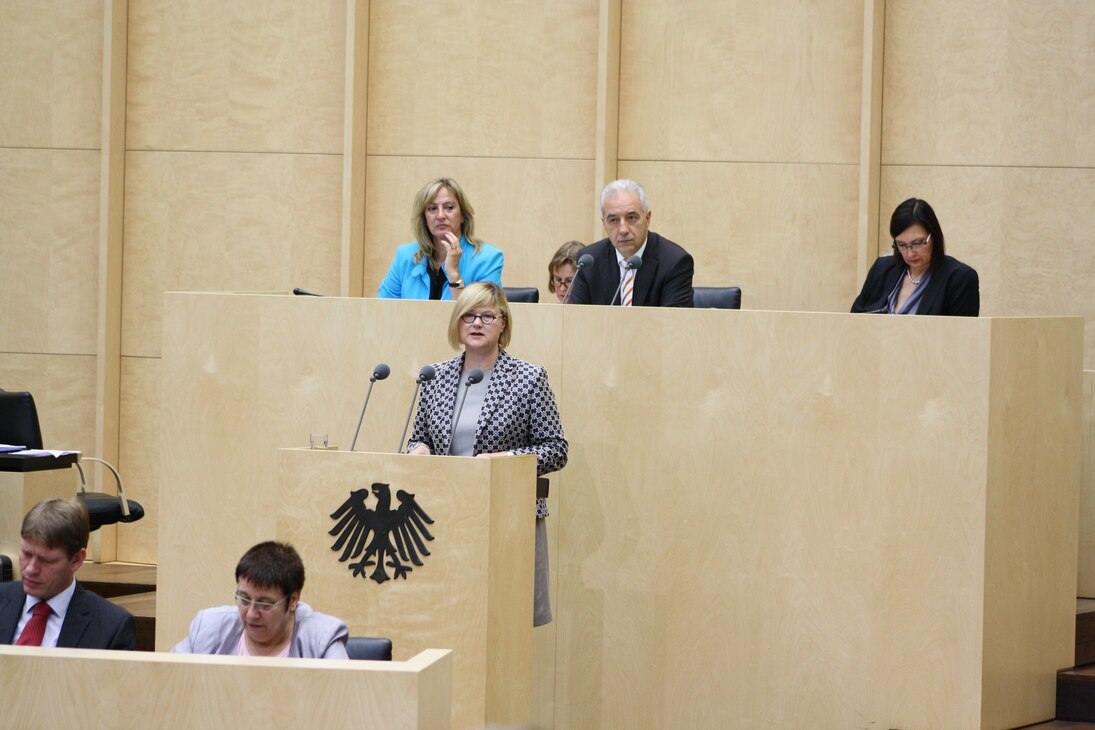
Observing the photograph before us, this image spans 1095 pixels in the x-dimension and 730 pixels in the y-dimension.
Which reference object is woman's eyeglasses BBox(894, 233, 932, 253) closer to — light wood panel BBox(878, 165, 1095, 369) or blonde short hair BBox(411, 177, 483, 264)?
blonde short hair BBox(411, 177, 483, 264)

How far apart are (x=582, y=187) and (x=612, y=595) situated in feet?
7.38

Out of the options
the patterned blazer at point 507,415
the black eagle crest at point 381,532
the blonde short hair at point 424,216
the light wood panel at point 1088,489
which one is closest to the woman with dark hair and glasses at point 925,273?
the light wood panel at point 1088,489

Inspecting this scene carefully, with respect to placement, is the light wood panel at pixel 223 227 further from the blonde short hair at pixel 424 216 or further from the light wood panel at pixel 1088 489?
the light wood panel at pixel 1088 489

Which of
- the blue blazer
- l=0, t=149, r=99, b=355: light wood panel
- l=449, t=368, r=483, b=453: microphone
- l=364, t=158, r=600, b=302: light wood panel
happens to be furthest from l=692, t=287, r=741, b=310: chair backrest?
l=0, t=149, r=99, b=355: light wood panel

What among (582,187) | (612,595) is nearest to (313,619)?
(612,595)

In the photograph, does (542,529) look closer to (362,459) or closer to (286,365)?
(362,459)

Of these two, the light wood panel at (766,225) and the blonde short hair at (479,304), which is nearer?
the blonde short hair at (479,304)

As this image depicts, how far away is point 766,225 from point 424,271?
5.74 feet

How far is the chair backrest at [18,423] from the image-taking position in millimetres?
5082

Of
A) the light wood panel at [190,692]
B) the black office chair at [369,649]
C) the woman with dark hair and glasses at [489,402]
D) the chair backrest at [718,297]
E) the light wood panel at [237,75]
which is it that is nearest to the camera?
the light wood panel at [190,692]

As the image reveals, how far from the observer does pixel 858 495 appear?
14.0 ft

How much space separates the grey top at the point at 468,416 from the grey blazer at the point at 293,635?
971mm

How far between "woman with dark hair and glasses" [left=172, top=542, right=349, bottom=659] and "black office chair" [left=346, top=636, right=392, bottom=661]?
0.20ft

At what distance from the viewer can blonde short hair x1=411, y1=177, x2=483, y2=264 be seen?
15.6ft
